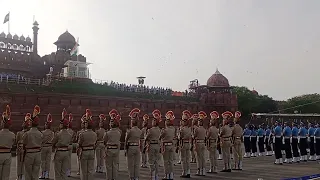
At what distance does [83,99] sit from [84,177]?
20582 millimetres

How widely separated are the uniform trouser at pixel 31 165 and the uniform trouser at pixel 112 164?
6.70 feet

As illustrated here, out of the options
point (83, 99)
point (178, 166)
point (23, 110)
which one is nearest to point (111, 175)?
point (178, 166)

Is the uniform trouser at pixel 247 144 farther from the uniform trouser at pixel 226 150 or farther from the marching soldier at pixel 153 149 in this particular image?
the marching soldier at pixel 153 149

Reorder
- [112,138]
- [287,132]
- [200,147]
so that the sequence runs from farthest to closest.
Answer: [287,132]
[200,147]
[112,138]

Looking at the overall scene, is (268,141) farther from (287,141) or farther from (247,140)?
(287,141)

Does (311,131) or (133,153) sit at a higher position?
(311,131)

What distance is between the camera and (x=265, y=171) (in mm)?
12945

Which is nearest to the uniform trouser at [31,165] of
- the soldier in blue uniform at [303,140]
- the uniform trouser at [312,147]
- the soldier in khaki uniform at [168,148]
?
the soldier in khaki uniform at [168,148]

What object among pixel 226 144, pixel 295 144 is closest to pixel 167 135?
pixel 226 144

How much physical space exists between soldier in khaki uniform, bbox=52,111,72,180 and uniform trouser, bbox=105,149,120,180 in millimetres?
1170

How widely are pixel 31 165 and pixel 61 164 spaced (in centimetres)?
86

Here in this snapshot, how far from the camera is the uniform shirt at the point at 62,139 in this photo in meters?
9.80

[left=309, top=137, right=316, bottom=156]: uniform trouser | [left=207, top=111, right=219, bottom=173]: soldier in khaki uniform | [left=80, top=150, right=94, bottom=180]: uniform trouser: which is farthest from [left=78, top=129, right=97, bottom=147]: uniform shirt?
[left=309, top=137, right=316, bottom=156]: uniform trouser

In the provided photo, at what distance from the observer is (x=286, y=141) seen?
51.3 feet
